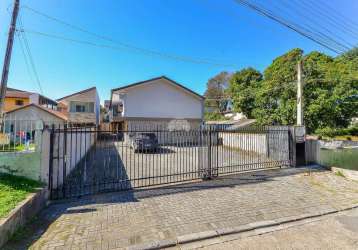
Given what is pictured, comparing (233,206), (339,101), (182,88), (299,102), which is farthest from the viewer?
(182,88)

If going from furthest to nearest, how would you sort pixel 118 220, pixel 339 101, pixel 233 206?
pixel 339 101
pixel 233 206
pixel 118 220

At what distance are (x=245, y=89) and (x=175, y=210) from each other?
2769 cm

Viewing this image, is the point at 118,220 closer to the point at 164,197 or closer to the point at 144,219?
the point at 144,219

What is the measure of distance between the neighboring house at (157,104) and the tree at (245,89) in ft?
31.3

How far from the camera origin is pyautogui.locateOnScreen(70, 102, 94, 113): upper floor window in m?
27.8

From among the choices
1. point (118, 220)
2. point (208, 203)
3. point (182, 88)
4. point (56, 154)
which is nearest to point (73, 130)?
point (56, 154)

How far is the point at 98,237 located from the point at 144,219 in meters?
0.95

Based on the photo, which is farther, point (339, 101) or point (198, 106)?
point (198, 106)

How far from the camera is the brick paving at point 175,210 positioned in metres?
3.50

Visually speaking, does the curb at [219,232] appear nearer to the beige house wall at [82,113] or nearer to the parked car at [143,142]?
the parked car at [143,142]

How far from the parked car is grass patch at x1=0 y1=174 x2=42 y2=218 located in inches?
297

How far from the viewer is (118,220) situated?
13.4ft

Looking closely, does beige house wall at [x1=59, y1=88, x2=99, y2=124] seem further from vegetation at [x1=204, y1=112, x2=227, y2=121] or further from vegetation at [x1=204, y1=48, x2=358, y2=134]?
vegetation at [x1=204, y1=112, x2=227, y2=121]

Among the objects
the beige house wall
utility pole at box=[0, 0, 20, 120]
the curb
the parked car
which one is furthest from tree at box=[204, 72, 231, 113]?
the curb
